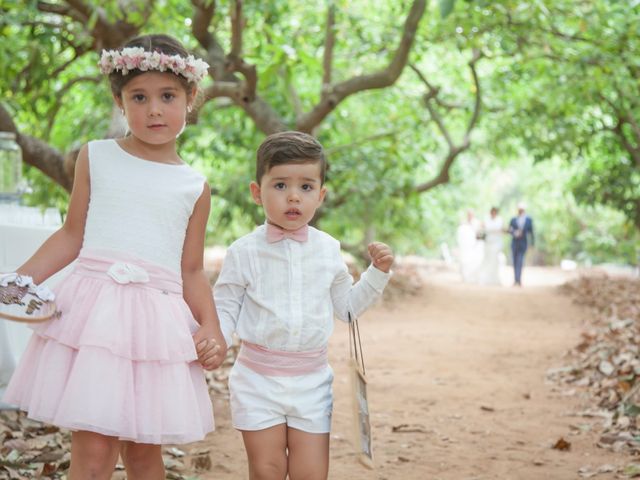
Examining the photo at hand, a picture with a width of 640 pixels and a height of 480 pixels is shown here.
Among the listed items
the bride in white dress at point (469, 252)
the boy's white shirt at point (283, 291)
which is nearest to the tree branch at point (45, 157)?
the boy's white shirt at point (283, 291)

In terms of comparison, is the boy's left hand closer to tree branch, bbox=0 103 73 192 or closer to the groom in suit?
tree branch, bbox=0 103 73 192

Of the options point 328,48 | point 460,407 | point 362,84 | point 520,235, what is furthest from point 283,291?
point 520,235

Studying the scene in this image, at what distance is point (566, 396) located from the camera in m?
6.71

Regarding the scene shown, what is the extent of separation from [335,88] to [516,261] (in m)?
10.8

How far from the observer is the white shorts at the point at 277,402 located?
3.08 m

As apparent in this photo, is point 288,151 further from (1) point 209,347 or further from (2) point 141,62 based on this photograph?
(1) point 209,347

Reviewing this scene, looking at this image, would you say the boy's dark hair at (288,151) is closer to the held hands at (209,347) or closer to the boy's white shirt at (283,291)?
the boy's white shirt at (283,291)

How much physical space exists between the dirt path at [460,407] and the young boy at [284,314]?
4.28 feet

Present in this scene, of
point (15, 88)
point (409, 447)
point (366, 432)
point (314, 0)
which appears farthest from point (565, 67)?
point (366, 432)

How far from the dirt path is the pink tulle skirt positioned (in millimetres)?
1734

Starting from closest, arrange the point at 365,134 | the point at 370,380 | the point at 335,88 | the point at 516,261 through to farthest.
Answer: the point at 370,380
the point at 335,88
the point at 365,134
the point at 516,261

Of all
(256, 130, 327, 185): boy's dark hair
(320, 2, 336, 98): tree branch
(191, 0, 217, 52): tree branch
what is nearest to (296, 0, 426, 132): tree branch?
(320, 2, 336, 98): tree branch

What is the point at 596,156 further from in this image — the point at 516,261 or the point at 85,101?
the point at 85,101

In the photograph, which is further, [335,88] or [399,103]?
[399,103]
